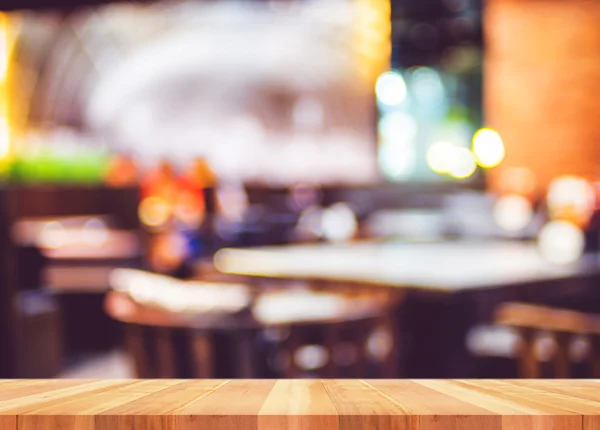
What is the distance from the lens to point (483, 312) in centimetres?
304

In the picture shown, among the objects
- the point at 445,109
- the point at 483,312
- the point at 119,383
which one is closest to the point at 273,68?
the point at 445,109

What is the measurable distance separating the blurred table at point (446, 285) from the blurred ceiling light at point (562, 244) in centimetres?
9

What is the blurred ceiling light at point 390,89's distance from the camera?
10094 mm

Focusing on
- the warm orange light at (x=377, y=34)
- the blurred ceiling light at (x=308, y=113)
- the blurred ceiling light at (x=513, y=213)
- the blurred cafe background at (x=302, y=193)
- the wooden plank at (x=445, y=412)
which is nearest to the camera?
the wooden plank at (x=445, y=412)

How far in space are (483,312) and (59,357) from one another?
287 centimetres

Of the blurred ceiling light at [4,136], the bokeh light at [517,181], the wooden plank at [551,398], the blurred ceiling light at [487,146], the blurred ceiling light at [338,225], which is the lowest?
the wooden plank at [551,398]

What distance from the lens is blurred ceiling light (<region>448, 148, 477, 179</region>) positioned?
31.9 feet

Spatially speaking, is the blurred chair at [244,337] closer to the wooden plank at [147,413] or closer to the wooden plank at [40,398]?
the wooden plank at [40,398]

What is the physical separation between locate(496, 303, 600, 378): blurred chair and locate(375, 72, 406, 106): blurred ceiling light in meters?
7.65

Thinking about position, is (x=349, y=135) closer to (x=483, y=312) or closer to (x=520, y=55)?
(x=520, y=55)

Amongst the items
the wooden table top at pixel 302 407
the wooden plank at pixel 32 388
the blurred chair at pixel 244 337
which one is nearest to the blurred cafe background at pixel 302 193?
the blurred chair at pixel 244 337

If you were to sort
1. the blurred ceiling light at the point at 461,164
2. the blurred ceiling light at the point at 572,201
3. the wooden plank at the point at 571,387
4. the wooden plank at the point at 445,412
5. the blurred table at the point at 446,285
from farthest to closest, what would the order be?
the blurred ceiling light at the point at 461,164 → the blurred ceiling light at the point at 572,201 → the blurred table at the point at 446,285 → the wooden plank at the point at 571,387 → the wooden plank at the point at 445,412

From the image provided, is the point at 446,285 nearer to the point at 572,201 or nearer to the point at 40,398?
the point at 40,398

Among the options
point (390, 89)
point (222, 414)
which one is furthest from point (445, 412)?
point (390, 89)
